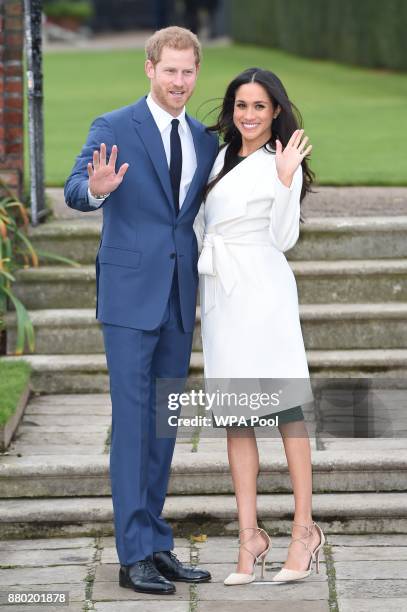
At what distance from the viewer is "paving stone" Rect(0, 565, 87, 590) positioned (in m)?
5.04

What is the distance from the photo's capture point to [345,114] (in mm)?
14766

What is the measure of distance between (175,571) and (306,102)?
11571mm

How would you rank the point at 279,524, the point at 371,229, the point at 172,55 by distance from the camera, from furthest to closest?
the point at 371,229 → the point at 279,524 → the point at 172,55

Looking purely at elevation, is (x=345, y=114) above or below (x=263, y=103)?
below

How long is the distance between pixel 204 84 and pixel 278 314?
13.4 meters

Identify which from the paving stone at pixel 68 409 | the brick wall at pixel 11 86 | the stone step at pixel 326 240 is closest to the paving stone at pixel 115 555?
the paving stone at pixel 68 409

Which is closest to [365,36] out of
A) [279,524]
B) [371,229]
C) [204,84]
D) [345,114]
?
[204,84]

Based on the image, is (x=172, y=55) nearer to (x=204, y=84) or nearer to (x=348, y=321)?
(x=348, y=321)

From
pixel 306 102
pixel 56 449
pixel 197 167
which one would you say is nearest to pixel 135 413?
pixel 197 167

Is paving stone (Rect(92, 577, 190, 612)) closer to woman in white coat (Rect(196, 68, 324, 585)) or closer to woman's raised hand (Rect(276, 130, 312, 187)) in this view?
woman in white coat (Rect(196, 68, 324, 585))

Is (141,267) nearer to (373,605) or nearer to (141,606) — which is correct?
(141,606)

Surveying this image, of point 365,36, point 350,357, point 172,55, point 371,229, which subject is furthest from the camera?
point 365,36

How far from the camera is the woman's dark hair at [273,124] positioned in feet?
15.9

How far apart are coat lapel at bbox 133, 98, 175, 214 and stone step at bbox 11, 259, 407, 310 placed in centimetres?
261
